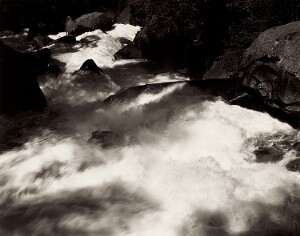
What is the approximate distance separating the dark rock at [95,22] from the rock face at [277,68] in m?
9.36

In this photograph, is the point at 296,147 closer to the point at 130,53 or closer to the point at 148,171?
the point at 148,171

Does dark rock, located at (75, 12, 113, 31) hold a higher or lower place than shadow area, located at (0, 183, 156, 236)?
higher

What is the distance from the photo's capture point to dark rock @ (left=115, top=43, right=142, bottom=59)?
1217 cm

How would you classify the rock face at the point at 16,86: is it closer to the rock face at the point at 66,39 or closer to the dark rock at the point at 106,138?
the dark rock at the point at 106,138

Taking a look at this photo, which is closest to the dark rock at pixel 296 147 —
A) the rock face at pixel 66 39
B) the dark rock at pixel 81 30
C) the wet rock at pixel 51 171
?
the wet rock at pixel 51 171

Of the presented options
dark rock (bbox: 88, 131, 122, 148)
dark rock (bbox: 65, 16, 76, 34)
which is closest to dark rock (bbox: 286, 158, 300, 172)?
dark rock (bbox: 88, 131, 122, 148)

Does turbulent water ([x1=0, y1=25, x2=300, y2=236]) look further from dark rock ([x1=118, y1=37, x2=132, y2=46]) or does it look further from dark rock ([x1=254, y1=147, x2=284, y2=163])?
dark rock ([x1=118, y1=37, x2=132, y2=46])

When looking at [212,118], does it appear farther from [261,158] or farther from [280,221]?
[280,221]

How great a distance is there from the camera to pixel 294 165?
5.67m

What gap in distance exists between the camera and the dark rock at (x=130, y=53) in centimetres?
1217

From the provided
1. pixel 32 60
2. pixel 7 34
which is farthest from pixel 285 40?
pixel 7 34

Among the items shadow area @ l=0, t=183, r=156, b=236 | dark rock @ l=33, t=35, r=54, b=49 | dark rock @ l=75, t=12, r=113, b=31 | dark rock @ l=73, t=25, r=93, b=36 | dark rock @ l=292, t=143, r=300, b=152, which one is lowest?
shadow area @ l=0, t=183, r=156, b=236

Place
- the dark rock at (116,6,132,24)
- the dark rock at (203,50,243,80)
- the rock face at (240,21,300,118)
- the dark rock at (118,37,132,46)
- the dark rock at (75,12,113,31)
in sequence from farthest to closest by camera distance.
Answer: the dark rock at (116,6,132,24) → the dark rock at (75,12,113,31) → the dark rock at (118,37,132,46) → the dark rock at (203,50,243,80) → the rock face at (240,21,300,118)

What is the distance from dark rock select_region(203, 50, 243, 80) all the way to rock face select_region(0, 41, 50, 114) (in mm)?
4597
